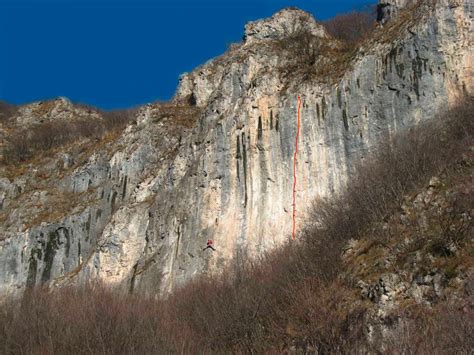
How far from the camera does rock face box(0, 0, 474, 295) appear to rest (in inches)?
1200

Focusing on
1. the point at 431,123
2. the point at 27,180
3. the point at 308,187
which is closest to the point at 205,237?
the point at 308,187

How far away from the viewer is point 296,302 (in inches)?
865

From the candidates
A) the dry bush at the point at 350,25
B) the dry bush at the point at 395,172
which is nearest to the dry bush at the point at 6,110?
the dry bush at the point at 350,25

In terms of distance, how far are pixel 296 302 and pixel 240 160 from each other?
1304 cm

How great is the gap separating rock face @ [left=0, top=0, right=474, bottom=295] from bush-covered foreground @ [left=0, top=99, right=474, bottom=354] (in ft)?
6.66

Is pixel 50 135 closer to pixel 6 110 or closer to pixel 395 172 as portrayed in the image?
pixel 6 110

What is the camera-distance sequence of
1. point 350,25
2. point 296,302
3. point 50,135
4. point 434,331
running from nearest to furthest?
point 434,331 → point 296,302 → point 350,25 → point 50,135

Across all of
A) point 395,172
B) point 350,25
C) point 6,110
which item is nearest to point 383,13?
point 395,172

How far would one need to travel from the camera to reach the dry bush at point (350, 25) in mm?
46031

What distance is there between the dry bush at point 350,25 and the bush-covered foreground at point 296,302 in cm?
1907

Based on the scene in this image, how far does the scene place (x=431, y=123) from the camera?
28.5 m

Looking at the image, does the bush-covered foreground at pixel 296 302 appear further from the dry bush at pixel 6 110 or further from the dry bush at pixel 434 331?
the dry bush at pixel 6 110

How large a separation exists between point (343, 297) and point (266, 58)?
19819 mm

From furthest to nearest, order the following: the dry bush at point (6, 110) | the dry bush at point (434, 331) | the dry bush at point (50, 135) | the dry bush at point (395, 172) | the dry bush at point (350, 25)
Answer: the dry bush at point (6, 110) → the dry bush at point (50, 135) → the dry bush at point (350, 25) → the dry bush at point (395, 172) → the dry bush at point (434, 331)
